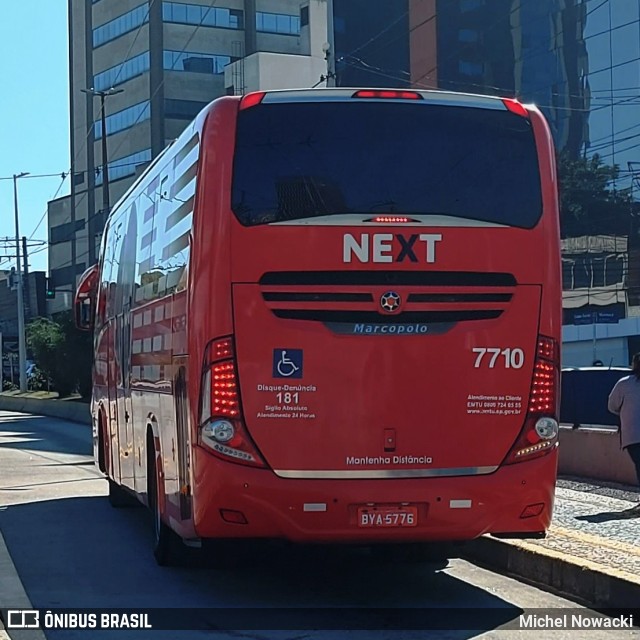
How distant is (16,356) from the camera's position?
80312 mm

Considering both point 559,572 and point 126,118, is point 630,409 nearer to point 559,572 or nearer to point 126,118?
point 559,572

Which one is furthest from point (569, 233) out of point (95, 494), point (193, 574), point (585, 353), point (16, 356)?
point (193, 574)

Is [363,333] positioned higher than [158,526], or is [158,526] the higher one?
[363,333]

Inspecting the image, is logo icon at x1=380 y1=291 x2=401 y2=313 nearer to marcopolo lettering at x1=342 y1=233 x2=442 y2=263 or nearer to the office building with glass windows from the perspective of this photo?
marcopolo lettering at x1=342 y1=233 x2=442 y2=263

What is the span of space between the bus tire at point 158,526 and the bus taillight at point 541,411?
3309 mm

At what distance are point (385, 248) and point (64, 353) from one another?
4051 cm

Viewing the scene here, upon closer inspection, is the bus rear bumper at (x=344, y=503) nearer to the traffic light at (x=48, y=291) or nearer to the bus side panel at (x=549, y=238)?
the bus side panel at (x=549, y=238)

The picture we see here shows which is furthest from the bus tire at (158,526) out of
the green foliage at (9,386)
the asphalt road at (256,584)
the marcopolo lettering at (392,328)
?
the green foliage at (9,386)

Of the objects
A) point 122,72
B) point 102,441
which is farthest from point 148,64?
point 102,441

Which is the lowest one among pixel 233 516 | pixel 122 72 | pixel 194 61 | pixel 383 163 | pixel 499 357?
pixel 233 516

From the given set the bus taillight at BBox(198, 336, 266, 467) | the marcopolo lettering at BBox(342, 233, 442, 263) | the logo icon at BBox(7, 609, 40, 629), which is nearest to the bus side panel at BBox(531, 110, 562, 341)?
the marcopolo lettering at BBox(342, 233, 442, 263)

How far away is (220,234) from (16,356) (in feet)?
245

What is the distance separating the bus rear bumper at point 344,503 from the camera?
8102 millimetres

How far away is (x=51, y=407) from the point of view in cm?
4594
